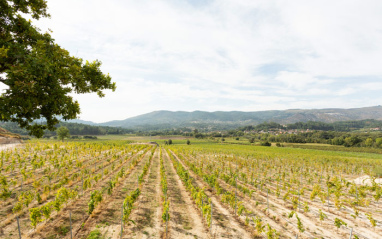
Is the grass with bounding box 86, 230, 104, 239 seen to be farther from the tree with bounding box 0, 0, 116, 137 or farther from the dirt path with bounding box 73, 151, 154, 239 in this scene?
the tree with bounding box 0, 0, 116, 137

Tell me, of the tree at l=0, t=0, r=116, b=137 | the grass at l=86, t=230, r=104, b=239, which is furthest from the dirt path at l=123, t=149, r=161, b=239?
the tree at l=0, t=0, r=116, b=137

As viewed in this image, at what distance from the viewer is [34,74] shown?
18.7ft

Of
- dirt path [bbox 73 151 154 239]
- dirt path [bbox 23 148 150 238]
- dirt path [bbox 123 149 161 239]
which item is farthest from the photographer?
dirt path [bbox 123 149 161 239]

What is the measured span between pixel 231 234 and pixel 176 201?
4917mm

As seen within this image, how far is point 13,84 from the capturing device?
5.80 metres

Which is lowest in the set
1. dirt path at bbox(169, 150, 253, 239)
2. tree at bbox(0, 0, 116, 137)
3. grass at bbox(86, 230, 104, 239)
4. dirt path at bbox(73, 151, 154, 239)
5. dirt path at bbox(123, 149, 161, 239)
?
dirt path at bbox(169, 150, 253, 239)

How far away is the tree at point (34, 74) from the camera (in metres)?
5.71

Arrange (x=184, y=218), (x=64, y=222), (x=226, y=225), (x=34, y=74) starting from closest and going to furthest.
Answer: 1. (x=34, y=74)
2. (x=64, y=222)
3. (x=226, y=225)
4. (x=184, y=218)

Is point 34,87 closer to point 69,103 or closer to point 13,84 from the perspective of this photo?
point 13,84

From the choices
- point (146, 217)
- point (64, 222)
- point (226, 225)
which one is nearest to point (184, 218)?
point (146, 217)

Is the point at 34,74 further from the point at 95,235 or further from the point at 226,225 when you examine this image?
the point at 226,225

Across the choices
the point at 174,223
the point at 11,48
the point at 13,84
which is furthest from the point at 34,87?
the point at 174,223

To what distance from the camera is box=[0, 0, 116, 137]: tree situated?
18.7 ft

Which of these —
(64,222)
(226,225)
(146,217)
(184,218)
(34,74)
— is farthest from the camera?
(184,218)
